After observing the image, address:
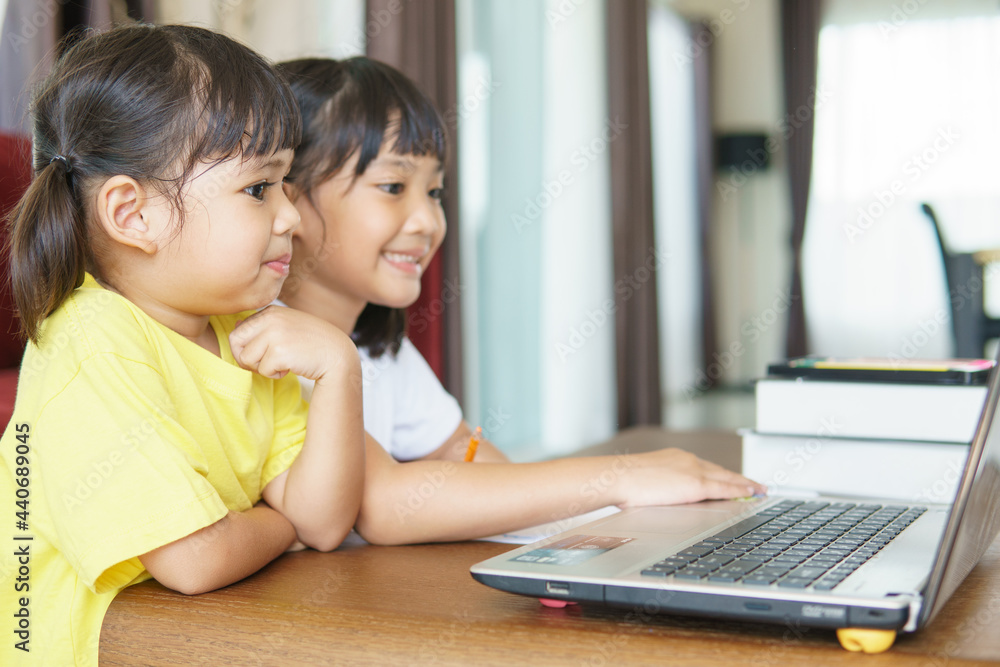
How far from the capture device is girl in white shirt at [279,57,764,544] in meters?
0.86

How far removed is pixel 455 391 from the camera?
2895 millimetres

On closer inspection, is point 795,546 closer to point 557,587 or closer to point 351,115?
point 557,587

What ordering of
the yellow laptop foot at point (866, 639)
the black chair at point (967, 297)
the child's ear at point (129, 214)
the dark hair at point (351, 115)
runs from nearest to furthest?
the yellow laptop foot at point (866, 639)
the child's ear at point (129, 214)
the dark hair at point (351, 115)
the black chair at point (967, 297)

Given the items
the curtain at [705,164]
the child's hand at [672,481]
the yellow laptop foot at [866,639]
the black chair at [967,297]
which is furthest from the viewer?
the curtain at [705,164]

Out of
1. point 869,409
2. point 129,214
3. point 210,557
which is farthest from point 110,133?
point 869,409

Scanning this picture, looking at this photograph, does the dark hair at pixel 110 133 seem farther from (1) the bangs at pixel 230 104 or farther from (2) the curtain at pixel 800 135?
(2) the curtain at pixel 800 135

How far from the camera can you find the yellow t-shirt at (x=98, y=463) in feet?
1.95

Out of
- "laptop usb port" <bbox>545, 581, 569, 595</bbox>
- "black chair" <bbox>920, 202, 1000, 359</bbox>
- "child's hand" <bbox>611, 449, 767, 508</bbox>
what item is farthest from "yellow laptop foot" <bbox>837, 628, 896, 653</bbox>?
"black chair" <bbox>920, 202, 1000, 359</bbox>

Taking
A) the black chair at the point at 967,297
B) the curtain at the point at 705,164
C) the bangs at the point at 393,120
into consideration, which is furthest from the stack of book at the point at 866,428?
the curtain at the point at 705,164

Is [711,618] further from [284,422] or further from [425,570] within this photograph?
[284,422]

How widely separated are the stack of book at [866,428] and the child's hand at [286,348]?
0.45 m

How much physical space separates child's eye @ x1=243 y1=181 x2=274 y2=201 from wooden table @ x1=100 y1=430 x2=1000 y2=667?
0.96ft

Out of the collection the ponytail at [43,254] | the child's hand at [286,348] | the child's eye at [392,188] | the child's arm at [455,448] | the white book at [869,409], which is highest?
the child's eye at [392,188]

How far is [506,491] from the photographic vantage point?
0.80m
